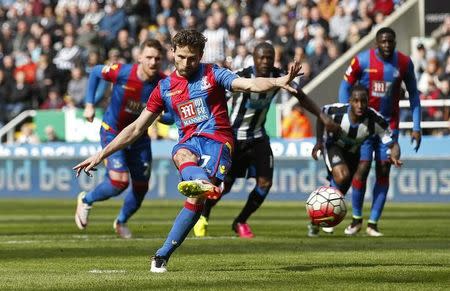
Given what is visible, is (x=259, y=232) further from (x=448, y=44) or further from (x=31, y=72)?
(x=31, y=72)

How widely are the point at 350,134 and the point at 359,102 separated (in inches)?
18.3

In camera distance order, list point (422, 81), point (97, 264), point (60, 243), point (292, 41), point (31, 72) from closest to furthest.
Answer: point (97, 264), point (60, 243), point (422, 81), point (292, 41), point (31, 72)

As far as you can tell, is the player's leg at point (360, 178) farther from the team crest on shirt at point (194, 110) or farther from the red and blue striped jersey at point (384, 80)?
the team crest on shirt at point (194, 110)

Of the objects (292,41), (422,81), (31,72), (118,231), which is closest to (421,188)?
(422,81)

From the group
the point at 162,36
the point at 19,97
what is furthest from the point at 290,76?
the point at 19,97

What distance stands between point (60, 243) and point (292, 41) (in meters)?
15.0

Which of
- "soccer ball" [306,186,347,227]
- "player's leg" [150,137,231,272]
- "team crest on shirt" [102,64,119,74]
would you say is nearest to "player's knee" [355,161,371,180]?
"soccer ball" [306,186,347,227]

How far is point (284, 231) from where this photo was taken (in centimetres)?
1686

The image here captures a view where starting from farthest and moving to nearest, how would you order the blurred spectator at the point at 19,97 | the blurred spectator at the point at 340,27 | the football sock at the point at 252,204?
1. the blurred spectator at the point at 19,97
2. the blurred spectator at the point at 340,27
3. the football sock at the point at 252,204

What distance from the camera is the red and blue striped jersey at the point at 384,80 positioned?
53.0 ft

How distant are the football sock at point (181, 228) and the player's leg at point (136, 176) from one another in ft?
16.2

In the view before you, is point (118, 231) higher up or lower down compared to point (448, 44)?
lower down

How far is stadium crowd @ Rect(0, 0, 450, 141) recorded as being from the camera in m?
28.4

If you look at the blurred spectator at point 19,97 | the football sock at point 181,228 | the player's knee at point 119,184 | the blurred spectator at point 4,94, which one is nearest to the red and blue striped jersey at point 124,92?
the player's knee at point 119,184
